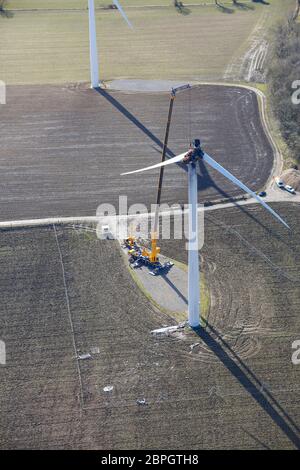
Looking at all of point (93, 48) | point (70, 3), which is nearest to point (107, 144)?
point (93, 48)

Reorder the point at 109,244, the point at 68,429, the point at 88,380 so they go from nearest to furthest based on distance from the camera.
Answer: the point at 68,429, the point at 88,380, the point at 109,244

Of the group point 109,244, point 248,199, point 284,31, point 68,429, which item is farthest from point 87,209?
point 284,31

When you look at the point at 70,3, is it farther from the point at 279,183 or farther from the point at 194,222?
the point at 194,222

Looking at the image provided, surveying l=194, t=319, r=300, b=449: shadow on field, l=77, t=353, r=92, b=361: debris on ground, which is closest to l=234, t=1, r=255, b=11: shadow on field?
l=194, t=319, r=300, b=449: shadow on field
